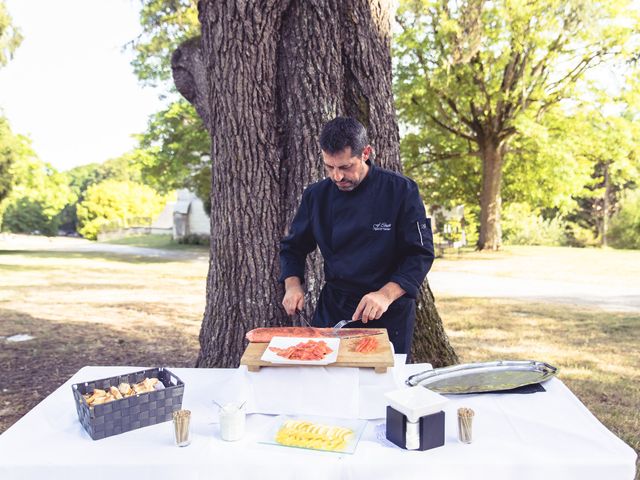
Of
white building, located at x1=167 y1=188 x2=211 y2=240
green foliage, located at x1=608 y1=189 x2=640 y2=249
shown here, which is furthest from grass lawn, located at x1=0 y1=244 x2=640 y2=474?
green foliage, located at x1=608 y1=189 x2=640 y2=249

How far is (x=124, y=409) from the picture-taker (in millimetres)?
1750

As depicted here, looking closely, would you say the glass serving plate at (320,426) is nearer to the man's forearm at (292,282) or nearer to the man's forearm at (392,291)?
the man's forearm at (392,291)

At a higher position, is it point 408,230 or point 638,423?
point 408,230

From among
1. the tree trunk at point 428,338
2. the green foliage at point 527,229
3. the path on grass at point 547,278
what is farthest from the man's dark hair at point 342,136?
the green foliage at point 527,229

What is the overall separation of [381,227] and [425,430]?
108 centimetres

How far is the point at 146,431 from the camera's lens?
1.77 meters

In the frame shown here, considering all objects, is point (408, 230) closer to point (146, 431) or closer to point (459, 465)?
point (459, 465)

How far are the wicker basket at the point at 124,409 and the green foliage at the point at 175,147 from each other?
57.7 ft

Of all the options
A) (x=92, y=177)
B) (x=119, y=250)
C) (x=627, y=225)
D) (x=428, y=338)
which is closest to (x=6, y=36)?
(x=119, y=250)

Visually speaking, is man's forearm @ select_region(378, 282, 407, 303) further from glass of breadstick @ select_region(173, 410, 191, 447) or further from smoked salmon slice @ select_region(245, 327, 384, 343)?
glass of breadstick @ select_region(173, 410, 191, 447)

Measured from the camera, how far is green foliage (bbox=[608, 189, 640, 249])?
86.8 ft

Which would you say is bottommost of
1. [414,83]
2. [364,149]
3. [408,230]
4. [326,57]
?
[408,230]

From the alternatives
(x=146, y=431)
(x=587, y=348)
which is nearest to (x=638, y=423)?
(x=587, y=348)

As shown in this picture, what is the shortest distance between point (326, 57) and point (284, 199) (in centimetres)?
89
